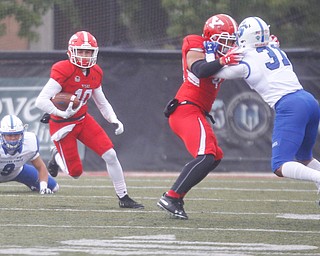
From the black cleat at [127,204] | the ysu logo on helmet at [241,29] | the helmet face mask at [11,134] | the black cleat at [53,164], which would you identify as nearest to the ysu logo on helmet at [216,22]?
the ysu logo on helmet at [241,29]

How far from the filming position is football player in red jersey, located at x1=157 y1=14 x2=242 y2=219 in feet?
22.2

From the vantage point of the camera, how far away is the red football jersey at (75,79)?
7.73 m

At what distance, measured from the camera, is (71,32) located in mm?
13305

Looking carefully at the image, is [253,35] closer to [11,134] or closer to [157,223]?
[157,223]

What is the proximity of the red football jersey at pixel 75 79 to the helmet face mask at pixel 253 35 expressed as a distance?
1689mm

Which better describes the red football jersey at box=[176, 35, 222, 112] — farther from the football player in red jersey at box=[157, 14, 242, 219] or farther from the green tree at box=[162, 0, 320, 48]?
the green tree at box=[162, 0, 320, 48]

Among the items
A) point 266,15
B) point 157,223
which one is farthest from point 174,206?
point 266,15

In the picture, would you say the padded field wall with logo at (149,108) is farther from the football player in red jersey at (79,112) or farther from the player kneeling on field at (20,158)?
the football player in red jersey at (79,112)

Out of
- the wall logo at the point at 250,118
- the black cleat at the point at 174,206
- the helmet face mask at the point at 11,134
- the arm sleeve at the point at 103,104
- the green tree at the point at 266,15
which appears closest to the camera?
the black cleat at the point at 174,206

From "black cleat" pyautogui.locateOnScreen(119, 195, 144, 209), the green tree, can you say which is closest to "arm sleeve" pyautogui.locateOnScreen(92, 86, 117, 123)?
"black cleat" pyautogui.locateOnScreen(119, 195, 144, 209)

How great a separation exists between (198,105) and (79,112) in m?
1.31

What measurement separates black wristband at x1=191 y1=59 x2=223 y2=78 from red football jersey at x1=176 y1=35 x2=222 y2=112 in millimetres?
195

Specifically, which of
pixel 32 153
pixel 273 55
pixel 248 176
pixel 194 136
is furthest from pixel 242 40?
pixel 248 176

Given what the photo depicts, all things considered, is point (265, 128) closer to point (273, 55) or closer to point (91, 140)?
point (91, 140)
